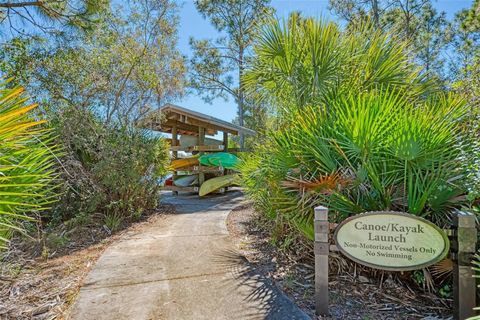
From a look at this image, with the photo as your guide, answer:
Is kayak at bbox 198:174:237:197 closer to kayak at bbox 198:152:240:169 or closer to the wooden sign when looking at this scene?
kayak at bbox 198:152:240:169

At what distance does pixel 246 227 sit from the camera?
19.5 ft

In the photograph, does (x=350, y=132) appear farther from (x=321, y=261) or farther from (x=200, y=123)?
(x=200, y=123)

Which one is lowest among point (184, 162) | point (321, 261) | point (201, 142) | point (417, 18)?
point (321, 261)

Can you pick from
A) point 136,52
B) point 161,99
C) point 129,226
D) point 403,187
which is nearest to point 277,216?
point 403,187

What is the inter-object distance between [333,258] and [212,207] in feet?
18.3

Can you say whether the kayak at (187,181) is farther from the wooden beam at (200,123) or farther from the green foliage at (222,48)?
the green foliage at (222,48)

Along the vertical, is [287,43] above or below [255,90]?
above

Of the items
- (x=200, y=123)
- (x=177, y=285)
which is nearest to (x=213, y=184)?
(x=200, y=123)

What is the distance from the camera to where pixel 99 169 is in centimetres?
586

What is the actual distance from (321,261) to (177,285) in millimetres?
1517

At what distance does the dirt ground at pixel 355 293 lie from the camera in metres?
2.67

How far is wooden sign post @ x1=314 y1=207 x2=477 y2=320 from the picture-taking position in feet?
7.71

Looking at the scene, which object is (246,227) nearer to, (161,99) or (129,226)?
(129,226)

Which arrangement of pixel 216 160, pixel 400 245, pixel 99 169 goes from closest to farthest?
pixel 400 245, pixel 99 169, pixel 216 160
